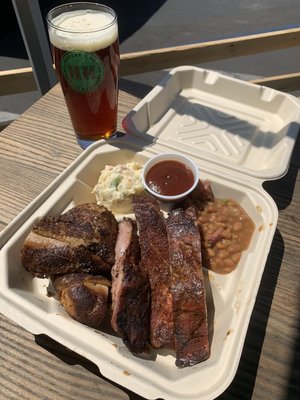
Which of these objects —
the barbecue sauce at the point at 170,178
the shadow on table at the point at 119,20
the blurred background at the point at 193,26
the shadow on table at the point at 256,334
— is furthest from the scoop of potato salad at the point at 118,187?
the shadow on table at the point at 119,20

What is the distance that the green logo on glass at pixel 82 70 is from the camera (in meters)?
2.01

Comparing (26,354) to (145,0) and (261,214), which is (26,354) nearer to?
(261,214)

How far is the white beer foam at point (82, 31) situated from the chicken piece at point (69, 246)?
3.16 ft

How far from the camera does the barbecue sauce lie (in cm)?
218

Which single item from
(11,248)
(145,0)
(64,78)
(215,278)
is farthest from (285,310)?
(145,0)

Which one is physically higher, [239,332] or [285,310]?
[239,332]

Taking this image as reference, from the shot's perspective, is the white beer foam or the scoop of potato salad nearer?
the white beer foam

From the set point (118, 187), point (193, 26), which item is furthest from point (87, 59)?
point (193, 26)

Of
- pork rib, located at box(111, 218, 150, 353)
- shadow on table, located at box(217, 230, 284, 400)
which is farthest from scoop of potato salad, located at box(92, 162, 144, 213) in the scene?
shadow on table, located at box(217, 230, 284, 400)

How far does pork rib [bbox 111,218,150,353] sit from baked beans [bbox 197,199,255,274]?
17.6 inches

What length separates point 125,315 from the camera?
153 cm

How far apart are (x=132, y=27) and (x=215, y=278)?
6.72 m

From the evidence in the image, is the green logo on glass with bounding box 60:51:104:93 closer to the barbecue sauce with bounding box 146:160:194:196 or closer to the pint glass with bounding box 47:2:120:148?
the pint glass with bounding box 47:2:120:148

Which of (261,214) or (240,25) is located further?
(240,25)
